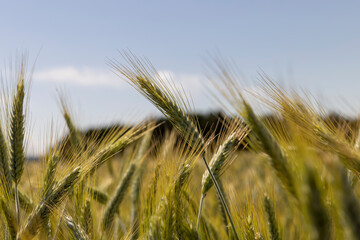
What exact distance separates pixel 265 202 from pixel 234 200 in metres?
0.16

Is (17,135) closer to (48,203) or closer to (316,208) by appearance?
(48,203)

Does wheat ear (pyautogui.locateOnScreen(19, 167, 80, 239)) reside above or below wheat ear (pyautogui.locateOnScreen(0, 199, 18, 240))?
above

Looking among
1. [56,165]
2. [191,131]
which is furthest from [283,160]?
[56,165]

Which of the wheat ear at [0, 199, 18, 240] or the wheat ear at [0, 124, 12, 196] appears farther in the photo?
the wheat ear at [0, 124, 12, 196]

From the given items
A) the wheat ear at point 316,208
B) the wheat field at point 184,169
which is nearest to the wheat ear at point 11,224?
the wheat field at point 184,169

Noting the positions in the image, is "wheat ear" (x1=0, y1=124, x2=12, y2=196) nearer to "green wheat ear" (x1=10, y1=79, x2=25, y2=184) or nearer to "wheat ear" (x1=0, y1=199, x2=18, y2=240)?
"green wheat ear" (x1=10, y1=79, x2=25, y2=184)

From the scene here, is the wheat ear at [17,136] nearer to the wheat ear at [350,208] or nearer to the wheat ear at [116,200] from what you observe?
the wheat ear at [116,200]

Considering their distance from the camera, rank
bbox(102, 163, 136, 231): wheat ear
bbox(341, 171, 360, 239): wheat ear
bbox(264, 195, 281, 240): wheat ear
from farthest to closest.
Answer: bbox(102, 163, 136, 231): wheat ear < bbox(264, 195, 281, 240): wheat ear < bbox(341, 171, 360, 239): wheat ear

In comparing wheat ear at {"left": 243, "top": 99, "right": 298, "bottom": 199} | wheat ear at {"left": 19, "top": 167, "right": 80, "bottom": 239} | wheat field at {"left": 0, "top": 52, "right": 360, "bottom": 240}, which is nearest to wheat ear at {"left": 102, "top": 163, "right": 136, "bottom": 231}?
wheat field at {"left": 0, "top": 52, "right": 360, "bottom": 240}

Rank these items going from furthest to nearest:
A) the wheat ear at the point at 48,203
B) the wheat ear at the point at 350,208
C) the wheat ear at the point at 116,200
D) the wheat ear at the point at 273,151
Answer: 1. the wheat ear at the point at 116,200
2. the wheat ear at the point at 48,203
3. the wheat ear at the point at 273,151
4. the wheat ear at the point at 350,208

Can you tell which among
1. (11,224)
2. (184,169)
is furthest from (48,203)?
(184,169)

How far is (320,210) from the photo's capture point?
2.81ft

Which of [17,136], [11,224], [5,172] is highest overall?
[17,136]

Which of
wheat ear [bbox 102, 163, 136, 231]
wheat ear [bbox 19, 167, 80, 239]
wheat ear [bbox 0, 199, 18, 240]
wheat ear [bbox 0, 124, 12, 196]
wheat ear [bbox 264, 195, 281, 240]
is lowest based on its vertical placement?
wheat ear [bbox 102, 163, 136, 231]
